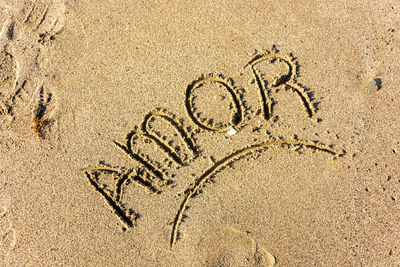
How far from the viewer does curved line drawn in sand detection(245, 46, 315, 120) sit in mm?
2432

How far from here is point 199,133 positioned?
7.92ft

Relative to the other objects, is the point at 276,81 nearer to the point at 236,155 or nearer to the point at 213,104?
the point at 213,104

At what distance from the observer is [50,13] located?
8.53 ft

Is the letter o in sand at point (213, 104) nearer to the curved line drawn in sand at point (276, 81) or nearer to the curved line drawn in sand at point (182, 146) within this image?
the curved line drawn in sand at point (182, 146)

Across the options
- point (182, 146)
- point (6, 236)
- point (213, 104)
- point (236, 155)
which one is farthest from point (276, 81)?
point (6, 236)

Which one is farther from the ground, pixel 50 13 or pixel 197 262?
pixel 50 13

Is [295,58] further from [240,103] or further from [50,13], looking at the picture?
[50,13]

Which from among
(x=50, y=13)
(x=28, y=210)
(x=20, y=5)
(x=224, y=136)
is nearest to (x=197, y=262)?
(x=224, y=136)

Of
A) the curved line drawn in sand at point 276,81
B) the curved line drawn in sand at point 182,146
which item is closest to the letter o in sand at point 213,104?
the curved line drawn in sand at point 182,146

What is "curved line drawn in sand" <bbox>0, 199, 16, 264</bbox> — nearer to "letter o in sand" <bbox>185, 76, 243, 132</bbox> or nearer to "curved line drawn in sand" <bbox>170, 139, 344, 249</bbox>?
"curved line drawn in sand" <bbox>170, 139, 344, 249</bbox>

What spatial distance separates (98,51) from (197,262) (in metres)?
2.43

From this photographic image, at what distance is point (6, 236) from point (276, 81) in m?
3.22

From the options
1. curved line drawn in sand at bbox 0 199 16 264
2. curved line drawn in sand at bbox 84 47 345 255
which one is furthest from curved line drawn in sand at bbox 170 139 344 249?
curved line drawn in sand at bbox 0 199 16 264

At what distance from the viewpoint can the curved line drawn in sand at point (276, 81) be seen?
95.7 inches
